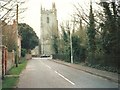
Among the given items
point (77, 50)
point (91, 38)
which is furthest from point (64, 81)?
point (77, 50)

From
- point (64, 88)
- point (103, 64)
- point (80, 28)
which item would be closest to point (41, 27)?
point (80, 28)

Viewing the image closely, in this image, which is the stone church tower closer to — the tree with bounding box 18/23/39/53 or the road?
the tree with bounding box 18/23/39/53

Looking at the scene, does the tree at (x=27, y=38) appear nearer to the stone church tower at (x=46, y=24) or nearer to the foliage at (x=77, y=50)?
the stone church tower at (x=46, y=24)

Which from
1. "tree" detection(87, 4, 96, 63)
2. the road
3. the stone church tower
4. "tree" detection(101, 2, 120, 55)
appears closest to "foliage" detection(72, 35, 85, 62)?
"tree" detection(87, 4, 96, 63)

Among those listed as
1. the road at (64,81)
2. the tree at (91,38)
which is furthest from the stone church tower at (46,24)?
the road at (64,81)

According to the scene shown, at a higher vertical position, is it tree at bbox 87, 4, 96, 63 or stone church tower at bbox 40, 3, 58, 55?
stone church tower at bbox 40, 3, 58, 55

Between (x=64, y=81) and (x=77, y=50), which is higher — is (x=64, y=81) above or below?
below

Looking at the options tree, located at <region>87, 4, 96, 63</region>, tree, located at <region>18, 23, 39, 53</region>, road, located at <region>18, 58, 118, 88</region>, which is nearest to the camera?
road, located at <region>18, 58, 118, 88</region>

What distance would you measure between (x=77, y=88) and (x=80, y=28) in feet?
138

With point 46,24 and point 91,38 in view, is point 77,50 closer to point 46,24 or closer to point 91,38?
point 91,38

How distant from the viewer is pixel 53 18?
507ft

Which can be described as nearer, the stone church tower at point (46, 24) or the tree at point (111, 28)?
the tree at point (111, 28)

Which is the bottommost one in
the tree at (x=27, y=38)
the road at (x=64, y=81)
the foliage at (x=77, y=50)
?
the road at (x=64, y=81)

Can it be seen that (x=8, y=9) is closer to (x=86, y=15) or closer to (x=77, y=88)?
(x=77, y=88)
